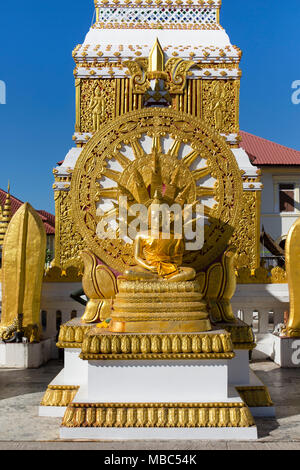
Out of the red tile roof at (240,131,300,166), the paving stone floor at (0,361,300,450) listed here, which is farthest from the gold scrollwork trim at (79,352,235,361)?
the red tile roof at (240,131,300,166)

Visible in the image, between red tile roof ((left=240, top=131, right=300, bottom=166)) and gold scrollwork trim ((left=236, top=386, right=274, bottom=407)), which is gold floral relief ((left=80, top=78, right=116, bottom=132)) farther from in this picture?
red tile roof ((left=240, top=131, right=300, bottom=166))

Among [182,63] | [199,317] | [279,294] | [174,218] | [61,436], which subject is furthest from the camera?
[279,294]

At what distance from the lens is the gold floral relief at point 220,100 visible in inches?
343

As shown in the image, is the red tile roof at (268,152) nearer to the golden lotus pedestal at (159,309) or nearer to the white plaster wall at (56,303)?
the white plaster wall at (56,303)

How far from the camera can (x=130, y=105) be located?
8609 millimetres

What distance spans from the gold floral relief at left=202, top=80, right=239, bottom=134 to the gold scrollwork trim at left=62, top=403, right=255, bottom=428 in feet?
17.3

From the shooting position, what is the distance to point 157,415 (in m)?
4.95

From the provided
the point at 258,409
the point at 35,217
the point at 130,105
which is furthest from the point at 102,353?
the point at 130,105

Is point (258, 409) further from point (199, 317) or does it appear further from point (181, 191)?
point (181, 191)

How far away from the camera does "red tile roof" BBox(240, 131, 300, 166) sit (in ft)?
72.9

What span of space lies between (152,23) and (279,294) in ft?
18.5

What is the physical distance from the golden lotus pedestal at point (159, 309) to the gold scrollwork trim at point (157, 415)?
31.3 inches

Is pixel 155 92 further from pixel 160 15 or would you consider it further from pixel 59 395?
pixel 59 395

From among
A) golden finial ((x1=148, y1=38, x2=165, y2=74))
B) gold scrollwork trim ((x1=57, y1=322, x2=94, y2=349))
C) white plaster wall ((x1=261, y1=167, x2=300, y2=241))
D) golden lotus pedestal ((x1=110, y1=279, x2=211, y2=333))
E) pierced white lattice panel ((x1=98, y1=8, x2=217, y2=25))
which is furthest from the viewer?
white plaster wall ((x1=261, y1=167, x2=300, y2=241))
